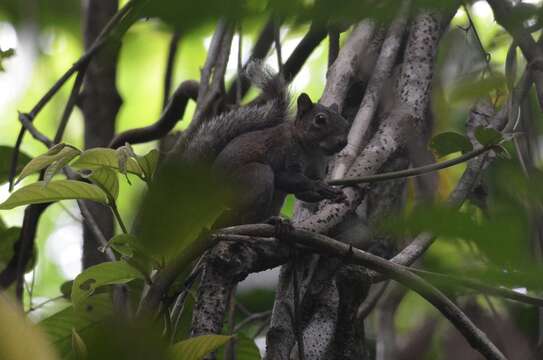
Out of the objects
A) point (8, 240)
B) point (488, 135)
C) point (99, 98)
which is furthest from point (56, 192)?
point (99, 98)

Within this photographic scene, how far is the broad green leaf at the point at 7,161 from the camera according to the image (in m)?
2.74

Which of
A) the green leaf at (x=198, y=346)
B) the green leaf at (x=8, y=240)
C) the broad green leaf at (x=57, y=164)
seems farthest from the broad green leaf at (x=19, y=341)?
the green leaf at (x=8, y=240)

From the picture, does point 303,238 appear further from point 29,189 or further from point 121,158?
Result: point 29,189

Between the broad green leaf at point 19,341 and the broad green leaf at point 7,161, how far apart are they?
8.05 feet

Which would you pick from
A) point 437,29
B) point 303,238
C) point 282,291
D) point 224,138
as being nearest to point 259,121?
point 224,138

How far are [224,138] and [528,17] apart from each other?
6.94 feet

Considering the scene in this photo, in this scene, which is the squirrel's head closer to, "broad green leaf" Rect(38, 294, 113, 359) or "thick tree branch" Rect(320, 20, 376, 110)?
"thick tree branch" Rect(320, 20, 376, 110)

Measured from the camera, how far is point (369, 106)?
256 centimetres

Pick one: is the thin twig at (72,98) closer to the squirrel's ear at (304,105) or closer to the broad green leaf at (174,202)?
the squirrel's ear at (304,105)

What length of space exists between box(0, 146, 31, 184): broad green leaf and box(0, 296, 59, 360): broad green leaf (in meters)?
2.45

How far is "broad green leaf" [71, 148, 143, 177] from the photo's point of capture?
1638mm

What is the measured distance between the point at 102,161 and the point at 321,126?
1381 mm

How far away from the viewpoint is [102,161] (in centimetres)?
166

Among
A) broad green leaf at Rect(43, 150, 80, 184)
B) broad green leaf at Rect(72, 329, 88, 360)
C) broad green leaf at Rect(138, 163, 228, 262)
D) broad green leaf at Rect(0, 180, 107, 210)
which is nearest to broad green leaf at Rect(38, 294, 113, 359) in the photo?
broad green leaf at Rect(0, 180, 107, 210)
